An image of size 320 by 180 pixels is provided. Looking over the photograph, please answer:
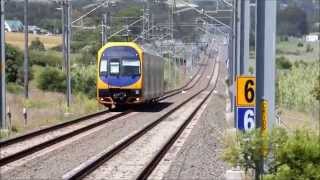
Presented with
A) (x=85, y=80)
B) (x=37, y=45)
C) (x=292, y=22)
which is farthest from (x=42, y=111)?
(x=37, y=45)

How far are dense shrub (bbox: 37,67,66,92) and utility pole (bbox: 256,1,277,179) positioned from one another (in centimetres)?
4999

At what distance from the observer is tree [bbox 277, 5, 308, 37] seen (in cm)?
894

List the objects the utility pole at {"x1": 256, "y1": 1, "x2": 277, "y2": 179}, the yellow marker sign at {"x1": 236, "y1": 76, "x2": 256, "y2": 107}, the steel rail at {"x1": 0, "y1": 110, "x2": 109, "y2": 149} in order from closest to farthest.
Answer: the utility pole at {"x1": 256, "y1": 1, "x2": 277, "y2": 179} → the yellow marker sign at {"x1": 236, "y1": 76, "x2": 256, "y2": 107} → the steel rail at {"x1": 0, "y1": 110, "x2": 109, "y2": 149}

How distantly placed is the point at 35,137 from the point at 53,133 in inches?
68.9

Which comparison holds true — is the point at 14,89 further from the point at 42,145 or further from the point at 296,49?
the point at 296,49

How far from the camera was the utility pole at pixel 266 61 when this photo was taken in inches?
403

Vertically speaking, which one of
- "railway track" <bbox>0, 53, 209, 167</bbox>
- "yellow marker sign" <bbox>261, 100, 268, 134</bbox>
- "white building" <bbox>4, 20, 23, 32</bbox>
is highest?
"white building" <bbox>4, 20, 23, 32</bbox>

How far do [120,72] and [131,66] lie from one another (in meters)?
0.69

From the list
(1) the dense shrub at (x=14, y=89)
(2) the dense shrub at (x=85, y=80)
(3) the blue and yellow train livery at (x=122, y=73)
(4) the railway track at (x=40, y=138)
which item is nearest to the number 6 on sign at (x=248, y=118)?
(4) the railway track at (x=40, y=138)

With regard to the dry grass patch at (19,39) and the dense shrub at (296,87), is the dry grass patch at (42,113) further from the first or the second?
the dry grass patch at (19,39)

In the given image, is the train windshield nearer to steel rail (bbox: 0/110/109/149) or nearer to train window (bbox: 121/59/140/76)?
train window (bbox: 121/59/140/76)

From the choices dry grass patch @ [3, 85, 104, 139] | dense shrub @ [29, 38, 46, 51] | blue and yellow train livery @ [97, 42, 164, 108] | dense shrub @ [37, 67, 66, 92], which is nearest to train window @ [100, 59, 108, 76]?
blue and yellow train livery @ [97, 42, 164, 108]

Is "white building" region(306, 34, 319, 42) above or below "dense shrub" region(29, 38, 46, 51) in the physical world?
below

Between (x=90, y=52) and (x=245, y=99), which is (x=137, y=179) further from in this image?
(x=90, y=52)
